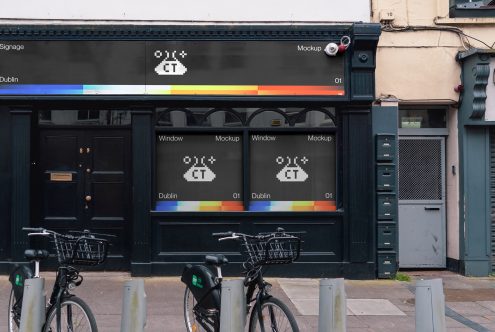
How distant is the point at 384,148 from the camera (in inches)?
389

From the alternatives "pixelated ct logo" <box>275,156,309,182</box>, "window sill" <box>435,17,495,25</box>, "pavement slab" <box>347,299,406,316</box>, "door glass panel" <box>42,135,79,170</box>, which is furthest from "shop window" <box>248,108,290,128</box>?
"pavement slab" <box>347,299,406,316</box>

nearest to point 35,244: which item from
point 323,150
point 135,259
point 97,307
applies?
point 135,259

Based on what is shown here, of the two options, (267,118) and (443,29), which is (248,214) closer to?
(267,118)

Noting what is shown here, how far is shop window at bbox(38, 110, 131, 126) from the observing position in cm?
1000

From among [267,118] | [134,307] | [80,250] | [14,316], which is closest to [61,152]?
[267,118]

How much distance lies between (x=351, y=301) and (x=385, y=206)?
195cm

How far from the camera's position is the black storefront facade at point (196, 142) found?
31.7 feet

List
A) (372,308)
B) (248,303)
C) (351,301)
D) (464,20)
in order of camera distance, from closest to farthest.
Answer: (248,303), (372,308), (351,301), (464,20)

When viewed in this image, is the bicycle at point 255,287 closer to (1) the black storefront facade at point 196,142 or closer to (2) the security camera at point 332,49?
(1) the black storefront facade at point 196,142

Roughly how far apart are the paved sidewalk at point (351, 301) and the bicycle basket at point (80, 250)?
1.75 m

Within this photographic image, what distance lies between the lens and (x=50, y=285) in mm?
9234

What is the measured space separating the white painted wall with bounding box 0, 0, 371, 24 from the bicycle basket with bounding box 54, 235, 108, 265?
5257 mm

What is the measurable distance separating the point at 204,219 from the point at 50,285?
2463 mm

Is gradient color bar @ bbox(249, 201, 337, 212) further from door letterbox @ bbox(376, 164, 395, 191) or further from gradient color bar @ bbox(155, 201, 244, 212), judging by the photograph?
door letterbox @ bbox(376, 164, 395, 191)
